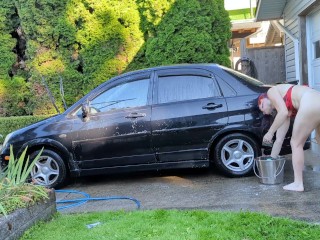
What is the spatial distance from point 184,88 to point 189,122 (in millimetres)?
562

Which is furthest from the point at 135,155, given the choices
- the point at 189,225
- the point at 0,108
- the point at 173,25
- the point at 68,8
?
the point at 0,108

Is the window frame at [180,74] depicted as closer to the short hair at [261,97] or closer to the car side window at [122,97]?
the car side window at [122,97]

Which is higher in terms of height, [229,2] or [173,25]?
[229,2]

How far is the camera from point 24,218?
12.8ft

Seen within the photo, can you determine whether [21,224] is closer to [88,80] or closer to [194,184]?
[194,184]

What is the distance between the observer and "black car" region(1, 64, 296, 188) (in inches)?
236

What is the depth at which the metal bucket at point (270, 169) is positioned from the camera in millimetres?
5469

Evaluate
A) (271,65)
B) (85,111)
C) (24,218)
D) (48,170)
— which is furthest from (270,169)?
(271,65)

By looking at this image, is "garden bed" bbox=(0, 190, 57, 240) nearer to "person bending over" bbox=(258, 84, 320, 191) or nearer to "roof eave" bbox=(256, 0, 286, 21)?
"person bending over" bbox=(258, 84, 320, 191)

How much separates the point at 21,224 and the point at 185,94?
126 inches

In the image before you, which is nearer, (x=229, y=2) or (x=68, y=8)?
(x=68, y=8)

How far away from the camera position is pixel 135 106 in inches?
245

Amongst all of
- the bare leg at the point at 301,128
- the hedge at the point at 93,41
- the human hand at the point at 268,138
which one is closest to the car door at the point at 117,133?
the human hand at the point at 268,138

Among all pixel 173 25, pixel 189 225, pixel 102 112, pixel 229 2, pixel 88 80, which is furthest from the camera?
pixel 229 2
